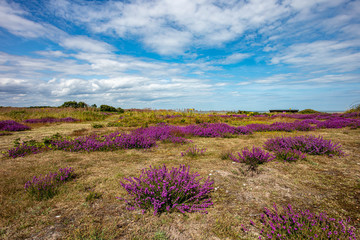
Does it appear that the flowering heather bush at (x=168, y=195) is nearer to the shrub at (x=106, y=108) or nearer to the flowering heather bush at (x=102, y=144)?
the flowering heather bush at (x=102, y=144)

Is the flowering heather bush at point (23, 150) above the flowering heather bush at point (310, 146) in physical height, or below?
below

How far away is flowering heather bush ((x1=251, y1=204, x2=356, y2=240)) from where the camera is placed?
1.89 meters

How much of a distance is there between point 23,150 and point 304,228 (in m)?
7.38

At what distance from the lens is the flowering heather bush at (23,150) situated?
5.21 m

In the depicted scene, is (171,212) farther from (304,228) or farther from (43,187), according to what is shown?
(43,187)

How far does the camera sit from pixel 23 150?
18.0ft

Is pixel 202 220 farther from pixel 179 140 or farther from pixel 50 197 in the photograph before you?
pixel 179 140

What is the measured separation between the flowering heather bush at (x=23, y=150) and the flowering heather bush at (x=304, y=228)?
677 centimetres

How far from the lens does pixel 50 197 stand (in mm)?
2951

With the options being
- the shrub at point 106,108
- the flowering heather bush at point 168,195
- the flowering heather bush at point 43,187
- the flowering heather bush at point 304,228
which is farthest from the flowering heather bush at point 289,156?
the shrub at point 106,108

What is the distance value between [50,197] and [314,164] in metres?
5.94

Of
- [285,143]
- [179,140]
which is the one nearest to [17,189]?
[179,140]

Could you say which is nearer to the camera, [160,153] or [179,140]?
[160,153]

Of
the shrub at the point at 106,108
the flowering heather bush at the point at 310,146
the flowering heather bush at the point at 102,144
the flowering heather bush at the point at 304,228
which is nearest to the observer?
the flowering heather bush at the point at 304,228
